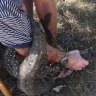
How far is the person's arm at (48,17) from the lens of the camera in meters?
2.86

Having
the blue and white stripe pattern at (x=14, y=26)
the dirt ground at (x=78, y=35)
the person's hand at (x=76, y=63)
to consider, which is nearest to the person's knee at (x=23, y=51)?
the blue and white stripe pattern at (x=14, y=26)

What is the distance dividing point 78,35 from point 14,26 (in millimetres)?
799

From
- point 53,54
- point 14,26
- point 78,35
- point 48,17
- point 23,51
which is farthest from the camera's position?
point 78,35

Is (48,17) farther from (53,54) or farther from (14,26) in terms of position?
(14,26)

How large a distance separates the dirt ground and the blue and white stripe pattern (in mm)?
313

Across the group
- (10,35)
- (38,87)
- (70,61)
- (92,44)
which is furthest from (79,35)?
(10,35)

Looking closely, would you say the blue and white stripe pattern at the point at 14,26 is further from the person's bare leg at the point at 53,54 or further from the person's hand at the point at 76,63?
the person's hand at the point at 76,63

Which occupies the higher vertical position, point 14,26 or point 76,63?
point 14,26

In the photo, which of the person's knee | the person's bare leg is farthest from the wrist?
the person's knee

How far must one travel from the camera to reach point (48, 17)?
290cm

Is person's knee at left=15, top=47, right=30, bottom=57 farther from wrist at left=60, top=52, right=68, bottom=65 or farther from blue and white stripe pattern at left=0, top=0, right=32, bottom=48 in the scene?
wrist at left=60, top=52, right=68, bottom=65

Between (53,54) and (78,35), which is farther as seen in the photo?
(78,35)

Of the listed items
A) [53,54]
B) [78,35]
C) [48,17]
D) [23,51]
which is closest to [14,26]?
[23,51]

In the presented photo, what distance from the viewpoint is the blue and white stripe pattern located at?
7.50 ft
